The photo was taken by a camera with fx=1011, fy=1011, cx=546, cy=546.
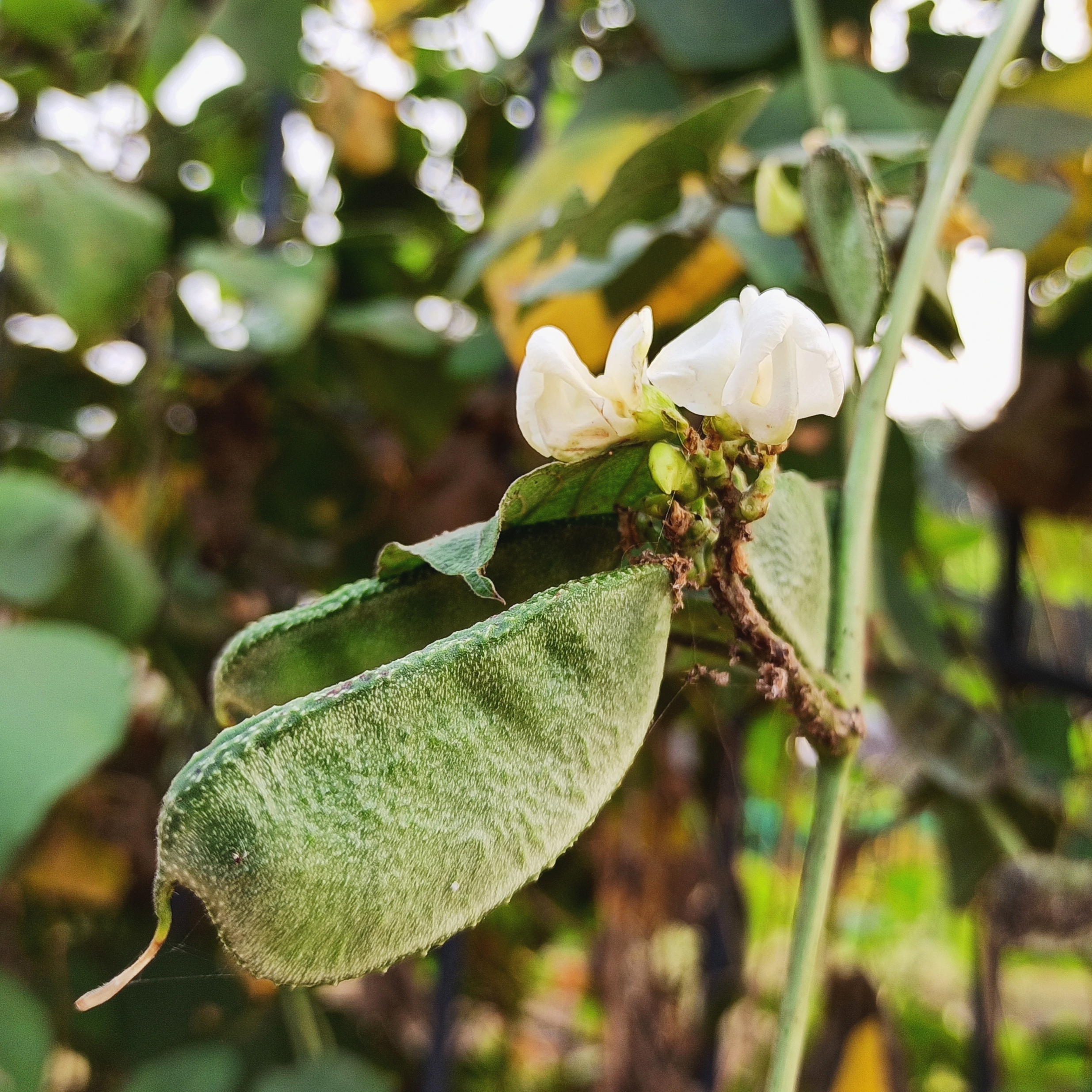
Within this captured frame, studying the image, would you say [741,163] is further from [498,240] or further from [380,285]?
[380,285]

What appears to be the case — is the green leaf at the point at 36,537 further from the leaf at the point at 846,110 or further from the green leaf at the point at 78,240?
the leaf at the point at 846,110

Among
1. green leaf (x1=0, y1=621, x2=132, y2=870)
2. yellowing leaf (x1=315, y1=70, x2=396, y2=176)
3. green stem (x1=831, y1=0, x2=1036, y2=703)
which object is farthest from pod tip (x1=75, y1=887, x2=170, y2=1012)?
yellowing leaf (x1=315, y1=70, x2=396, y2=176)

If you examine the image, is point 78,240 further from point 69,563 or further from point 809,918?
point 809,918

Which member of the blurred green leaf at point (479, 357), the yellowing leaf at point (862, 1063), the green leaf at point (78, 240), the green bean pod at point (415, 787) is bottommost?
the yellowing leaf at point (862, 1063)

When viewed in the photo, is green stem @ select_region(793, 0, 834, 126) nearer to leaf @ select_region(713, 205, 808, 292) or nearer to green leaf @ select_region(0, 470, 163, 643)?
leaf @ select_region(713, 205, 808, 292)

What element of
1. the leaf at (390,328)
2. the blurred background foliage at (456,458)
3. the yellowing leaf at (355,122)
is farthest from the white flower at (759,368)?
the yellowing leaf at (355,122)

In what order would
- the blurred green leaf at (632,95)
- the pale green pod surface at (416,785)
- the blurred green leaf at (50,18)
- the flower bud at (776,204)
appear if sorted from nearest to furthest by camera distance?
the pale green pod surface at (416,785) < the flower bud at (776,204) < the blurred green leaf at (632,95) < the blurred green leaf at (50,18)

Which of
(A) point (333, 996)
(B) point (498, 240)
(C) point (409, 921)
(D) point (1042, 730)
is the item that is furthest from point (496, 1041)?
(C) point (409, 921)
